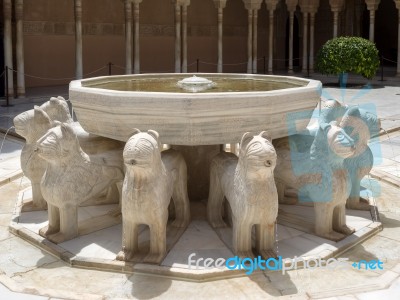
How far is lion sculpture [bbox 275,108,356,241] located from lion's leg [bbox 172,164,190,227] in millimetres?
834

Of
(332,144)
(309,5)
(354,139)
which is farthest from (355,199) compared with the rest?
(309,5)

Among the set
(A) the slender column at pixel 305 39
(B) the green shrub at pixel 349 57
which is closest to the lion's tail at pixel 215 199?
(B) the green shrub at pixel 349 57

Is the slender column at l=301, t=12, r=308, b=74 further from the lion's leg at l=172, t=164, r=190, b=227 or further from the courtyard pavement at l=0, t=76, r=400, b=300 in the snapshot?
the lion's leg at l=172, t=164, r=190, b=227

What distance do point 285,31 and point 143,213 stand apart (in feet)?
66.4

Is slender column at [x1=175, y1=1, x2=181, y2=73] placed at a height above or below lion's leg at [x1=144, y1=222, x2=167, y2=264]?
above

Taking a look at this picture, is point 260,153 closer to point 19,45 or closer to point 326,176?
point 326,176

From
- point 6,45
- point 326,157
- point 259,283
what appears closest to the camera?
point 259,283

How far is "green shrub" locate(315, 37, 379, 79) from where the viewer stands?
15023 millimetres

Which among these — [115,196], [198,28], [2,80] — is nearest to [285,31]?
[198,28]

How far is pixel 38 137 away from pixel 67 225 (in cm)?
99

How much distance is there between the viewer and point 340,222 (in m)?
4.09

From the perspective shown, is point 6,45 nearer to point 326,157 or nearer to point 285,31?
point 326,157

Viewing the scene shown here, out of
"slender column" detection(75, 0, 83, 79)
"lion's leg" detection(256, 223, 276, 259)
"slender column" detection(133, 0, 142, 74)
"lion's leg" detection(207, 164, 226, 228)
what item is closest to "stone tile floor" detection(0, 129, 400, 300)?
"lion's leg" detection(256, 223, 276, 259)

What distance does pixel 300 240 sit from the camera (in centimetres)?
397
